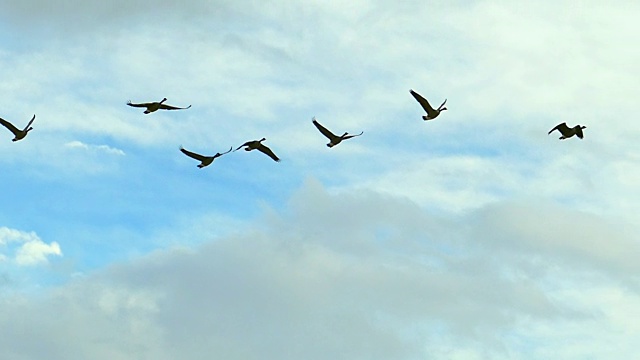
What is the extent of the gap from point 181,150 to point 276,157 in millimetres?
9577

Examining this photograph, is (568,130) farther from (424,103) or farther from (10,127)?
(10,127)

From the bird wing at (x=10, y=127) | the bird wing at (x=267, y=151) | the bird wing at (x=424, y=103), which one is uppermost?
the bird wing at (x=424, y=103)

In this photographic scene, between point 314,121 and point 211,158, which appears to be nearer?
point 314,121

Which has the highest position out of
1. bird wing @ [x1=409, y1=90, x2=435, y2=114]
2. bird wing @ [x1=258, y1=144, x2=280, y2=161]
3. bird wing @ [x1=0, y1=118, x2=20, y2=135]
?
bird wing @ [x1=409, y1=90, x2=435, y2=114]

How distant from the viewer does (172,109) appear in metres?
171

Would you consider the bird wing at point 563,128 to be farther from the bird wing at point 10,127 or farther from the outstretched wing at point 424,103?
the bird wing at point 10,127

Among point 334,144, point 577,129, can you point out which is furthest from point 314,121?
point 577,129

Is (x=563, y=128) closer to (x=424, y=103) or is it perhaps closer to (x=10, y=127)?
(x=424, y=103)

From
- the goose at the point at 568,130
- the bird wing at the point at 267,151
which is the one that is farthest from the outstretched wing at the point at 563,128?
the bird wing at the point at 267,151

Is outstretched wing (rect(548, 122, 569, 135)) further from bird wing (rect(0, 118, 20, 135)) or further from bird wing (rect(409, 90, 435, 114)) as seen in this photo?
bird wing (rect(0, 118, 20, 135))

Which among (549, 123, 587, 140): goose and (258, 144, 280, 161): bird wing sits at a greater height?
(549, 123, 587, 140): goose

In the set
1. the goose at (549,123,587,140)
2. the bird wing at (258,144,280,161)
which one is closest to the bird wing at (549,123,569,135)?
the goose at (549,123,587,140)

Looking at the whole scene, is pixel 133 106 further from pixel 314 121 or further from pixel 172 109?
pixel 314 121

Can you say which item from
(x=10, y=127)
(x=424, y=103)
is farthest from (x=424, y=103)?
(x=10, y=127)
